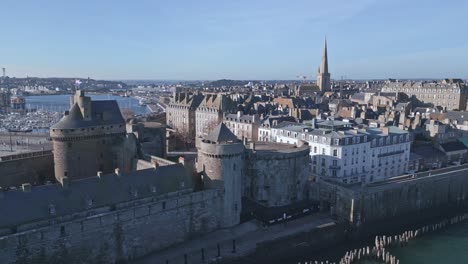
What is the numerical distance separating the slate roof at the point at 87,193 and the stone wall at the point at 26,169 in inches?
490

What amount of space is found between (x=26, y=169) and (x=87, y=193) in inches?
544

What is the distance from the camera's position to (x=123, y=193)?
1243 inches

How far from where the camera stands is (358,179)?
1999 inches

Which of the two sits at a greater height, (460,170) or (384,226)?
(460,170)

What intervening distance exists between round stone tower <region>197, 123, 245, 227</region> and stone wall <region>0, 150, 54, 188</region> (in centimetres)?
1693

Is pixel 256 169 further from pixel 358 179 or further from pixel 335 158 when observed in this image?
pixel 358 179

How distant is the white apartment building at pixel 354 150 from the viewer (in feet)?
161

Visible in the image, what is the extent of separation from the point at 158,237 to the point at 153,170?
5652 mm

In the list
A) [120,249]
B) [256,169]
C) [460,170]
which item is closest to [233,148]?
[256,169]

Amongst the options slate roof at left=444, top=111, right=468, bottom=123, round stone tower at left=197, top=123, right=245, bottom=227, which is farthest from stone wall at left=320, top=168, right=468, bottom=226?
slate roof at left=444, top=111, right=468, bottom=123

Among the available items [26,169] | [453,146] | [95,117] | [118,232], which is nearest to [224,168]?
[118,232]

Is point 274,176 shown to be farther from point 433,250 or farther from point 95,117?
point 95,117

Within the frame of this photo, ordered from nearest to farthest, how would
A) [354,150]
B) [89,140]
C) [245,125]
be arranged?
[89,140] → [354,150] → [245,125]

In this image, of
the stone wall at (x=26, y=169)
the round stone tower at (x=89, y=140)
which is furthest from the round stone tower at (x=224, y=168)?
the stone wall at (x=26, y=169)
